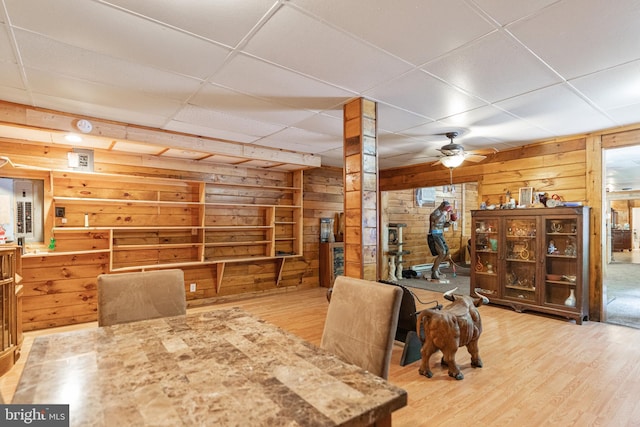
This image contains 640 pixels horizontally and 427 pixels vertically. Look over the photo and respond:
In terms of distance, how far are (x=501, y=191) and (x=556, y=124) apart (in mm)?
1474

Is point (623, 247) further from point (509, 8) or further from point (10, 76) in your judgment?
point (10, 76)

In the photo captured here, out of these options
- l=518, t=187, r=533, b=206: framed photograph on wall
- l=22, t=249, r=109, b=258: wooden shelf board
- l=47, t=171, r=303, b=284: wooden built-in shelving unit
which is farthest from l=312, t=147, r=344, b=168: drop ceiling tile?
l=22, t=249, r=109, b=258: wooden shelf board

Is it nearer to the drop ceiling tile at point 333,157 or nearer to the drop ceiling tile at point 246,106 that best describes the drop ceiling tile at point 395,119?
the drop ceiling tile at point 246,106

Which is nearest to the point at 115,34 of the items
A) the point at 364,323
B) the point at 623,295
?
the point at 364,323

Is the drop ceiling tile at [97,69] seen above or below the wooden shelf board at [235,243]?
above

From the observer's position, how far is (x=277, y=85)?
2.68m

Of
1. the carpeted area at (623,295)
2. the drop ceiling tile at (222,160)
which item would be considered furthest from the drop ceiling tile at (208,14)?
the carpeted area at (623,295)

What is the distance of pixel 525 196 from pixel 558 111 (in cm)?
172

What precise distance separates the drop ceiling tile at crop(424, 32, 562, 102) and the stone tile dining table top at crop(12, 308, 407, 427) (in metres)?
2.08

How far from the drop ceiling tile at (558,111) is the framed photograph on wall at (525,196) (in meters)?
0.93

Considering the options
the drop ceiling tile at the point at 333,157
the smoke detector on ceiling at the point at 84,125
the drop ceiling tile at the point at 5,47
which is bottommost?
the smoke detector on ceiling at the point at 84,125

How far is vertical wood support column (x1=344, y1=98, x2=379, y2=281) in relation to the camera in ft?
9.41

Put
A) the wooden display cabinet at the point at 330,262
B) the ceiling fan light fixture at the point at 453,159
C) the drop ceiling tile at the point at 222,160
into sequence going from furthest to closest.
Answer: the wooden display cabinet at the point at 330,262 < the drop ceiling tile at the point at 222,160 < the ceiling fan light fixture at the point at 453,159

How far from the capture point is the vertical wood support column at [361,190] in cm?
287
